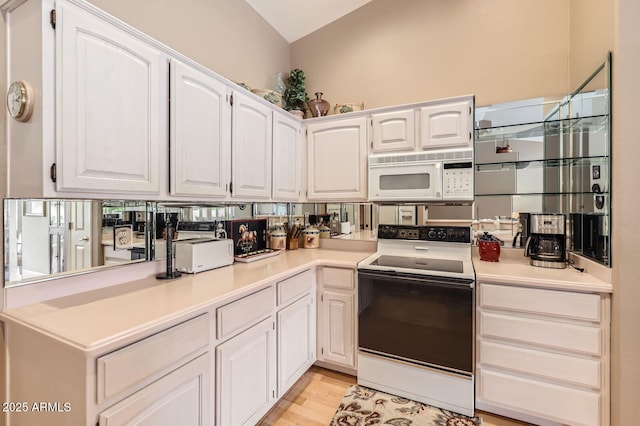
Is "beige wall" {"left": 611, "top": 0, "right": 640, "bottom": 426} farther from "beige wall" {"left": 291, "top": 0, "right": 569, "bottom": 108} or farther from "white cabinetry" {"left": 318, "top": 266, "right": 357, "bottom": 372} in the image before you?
"white cabinetry" {"left": 318, "top": 266, "right": 357, "bottom": 372}

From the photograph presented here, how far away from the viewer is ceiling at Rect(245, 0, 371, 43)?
270cm

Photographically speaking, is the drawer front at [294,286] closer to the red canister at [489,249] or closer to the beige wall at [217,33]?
the red canister at [489,249]

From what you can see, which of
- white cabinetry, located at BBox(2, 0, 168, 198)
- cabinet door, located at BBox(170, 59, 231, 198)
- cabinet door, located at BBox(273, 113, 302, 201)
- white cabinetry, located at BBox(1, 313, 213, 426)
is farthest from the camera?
cabinet door, located at BBox(273, 113, 302, 201)

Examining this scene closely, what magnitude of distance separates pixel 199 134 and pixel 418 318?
5.92 feet

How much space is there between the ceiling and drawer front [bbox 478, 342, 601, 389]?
3.17 meters

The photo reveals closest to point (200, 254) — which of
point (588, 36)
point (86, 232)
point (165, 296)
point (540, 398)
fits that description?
point (165, 296)

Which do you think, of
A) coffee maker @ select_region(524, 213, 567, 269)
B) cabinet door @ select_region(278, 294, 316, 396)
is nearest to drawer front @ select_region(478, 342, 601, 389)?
coffee maker @ select_region(524, 213, 567, 269)

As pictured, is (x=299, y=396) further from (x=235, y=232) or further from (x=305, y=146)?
(x=305, y=146)

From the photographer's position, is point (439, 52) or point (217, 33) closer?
point (217, 33)

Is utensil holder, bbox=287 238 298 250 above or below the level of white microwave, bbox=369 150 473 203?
below

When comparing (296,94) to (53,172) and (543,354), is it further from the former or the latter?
(543,354)

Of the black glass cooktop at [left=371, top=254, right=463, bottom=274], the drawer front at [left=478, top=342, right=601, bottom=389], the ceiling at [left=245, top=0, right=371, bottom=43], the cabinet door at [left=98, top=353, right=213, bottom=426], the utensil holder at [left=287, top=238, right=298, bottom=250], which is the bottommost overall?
the drawer front at [left=478, top=342, right=601, bottom=389]

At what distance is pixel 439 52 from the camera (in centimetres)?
254

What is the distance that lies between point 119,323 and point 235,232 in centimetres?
126
